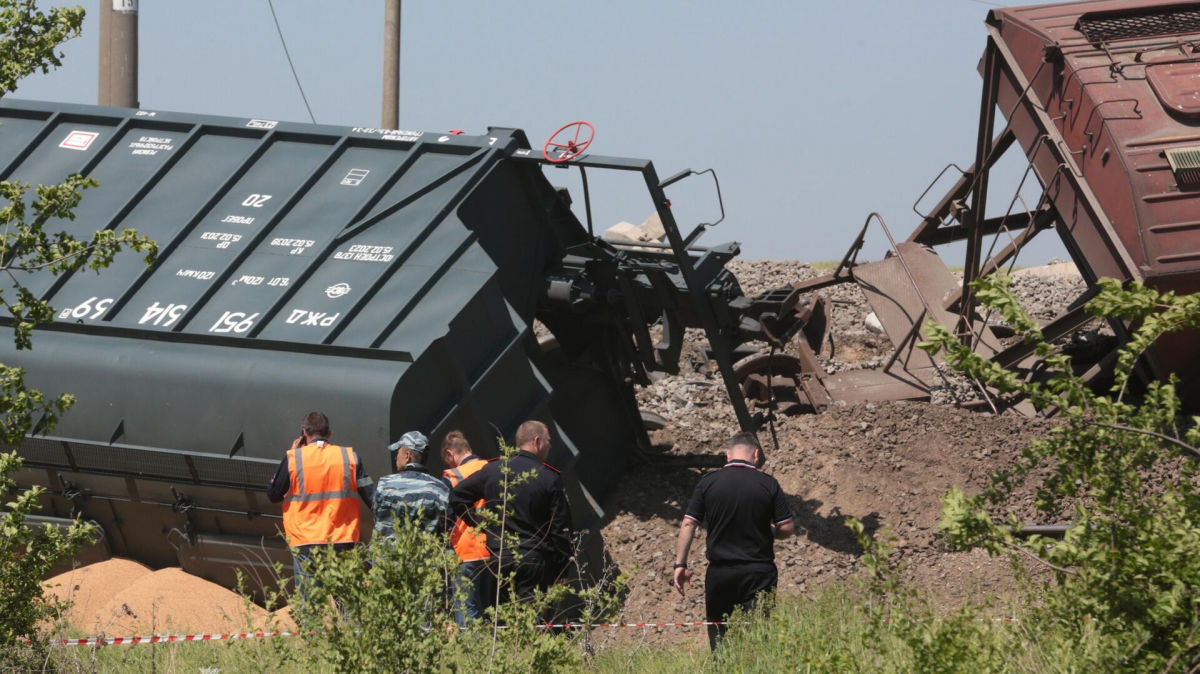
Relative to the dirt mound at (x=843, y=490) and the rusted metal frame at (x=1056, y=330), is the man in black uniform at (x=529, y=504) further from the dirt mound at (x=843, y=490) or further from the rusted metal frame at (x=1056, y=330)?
the rusted metal frame at (x=1056, y=330)

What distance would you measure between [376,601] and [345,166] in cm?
542

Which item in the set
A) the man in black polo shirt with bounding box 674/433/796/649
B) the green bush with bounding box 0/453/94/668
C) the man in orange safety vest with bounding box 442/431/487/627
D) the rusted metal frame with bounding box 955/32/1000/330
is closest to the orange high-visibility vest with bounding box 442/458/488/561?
the man in orange safety vest with bounding box 442/431/487/627

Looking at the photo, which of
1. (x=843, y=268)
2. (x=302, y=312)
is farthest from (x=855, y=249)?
(x=302, y=312)

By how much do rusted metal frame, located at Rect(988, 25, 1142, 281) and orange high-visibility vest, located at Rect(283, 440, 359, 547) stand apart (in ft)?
17.3

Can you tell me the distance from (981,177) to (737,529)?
6.09 meters

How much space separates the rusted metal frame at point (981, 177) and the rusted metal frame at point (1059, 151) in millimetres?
96

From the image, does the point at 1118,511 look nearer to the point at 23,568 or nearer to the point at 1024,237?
the point at 23,568

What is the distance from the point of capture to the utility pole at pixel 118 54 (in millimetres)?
13570

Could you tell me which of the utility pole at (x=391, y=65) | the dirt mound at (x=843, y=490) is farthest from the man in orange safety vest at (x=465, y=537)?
the utility pole at (x=391, y=65)

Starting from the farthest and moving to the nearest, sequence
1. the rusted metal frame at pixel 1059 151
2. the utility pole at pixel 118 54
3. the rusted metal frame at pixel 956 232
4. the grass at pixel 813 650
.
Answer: the utility pole at pixel 118 54, the rusted metal frame at pixel 956 232, the rusted metal frame at pixel 1059 151, the grass at pixel 813 650

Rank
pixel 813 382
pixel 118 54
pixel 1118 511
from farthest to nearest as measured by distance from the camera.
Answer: pixel 118 54 < pixel 813 382 < pixel 1118 511

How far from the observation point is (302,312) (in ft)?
28.5

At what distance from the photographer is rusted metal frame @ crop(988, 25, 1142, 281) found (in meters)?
9.51

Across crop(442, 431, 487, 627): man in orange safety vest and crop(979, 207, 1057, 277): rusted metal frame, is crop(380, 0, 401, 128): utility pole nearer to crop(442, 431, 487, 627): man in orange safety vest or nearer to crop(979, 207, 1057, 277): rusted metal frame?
crop(979, 207, 1057, 277): rusted metal frame
